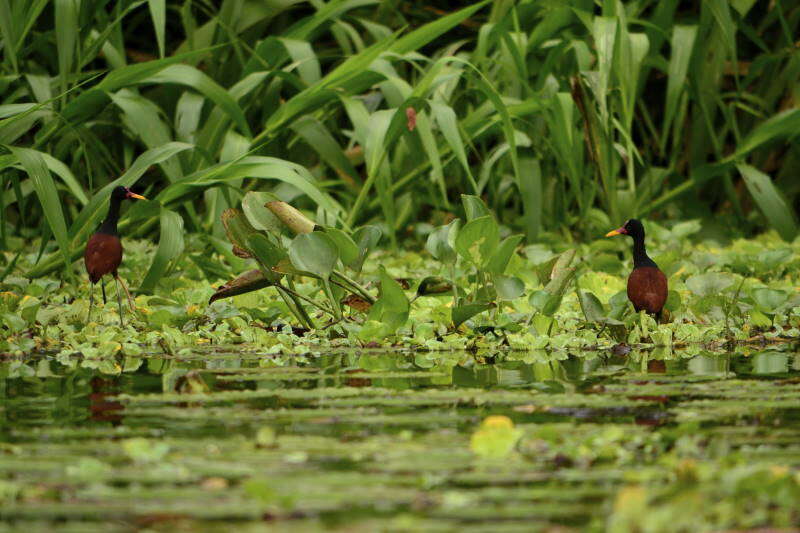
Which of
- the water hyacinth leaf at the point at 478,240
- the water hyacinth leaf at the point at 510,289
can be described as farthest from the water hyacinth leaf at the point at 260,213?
the water hyacinth leaf at the point at 510,289

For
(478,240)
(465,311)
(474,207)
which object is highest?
(474,207)

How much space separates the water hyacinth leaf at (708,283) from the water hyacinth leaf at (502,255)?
2.01 ft

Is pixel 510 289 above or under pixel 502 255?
under

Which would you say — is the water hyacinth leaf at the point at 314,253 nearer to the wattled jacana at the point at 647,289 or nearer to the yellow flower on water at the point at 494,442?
the wattled jacana at the point at 647,289

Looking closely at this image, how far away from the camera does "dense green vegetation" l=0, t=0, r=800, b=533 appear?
1813mm

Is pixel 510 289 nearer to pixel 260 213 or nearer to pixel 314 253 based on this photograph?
pixel 314 253

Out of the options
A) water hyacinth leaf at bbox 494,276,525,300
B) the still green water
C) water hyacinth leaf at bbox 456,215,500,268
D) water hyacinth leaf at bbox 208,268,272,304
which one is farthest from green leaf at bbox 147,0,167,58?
the still green water

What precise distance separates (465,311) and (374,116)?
1.81m

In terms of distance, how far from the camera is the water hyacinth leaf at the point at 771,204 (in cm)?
605

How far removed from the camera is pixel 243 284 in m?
3.69

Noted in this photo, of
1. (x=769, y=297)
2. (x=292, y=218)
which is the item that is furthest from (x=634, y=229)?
(x=292, y=218)

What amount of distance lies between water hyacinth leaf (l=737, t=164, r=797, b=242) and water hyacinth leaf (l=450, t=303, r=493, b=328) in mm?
2919

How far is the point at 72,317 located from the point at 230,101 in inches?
60.0

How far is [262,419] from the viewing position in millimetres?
2344
